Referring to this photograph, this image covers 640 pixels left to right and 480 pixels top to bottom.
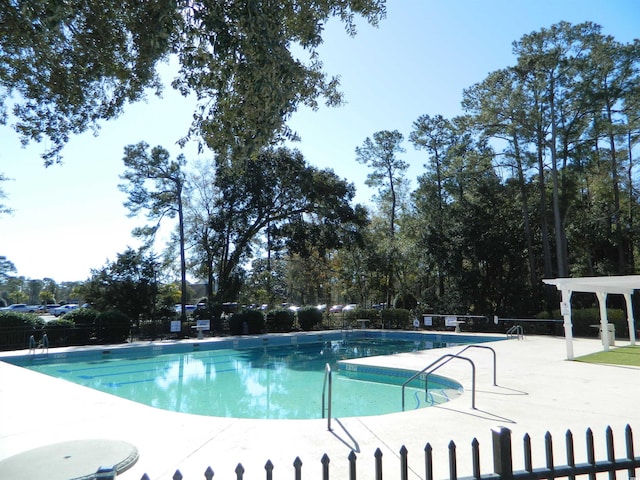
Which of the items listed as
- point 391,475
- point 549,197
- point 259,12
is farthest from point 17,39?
point 549,197

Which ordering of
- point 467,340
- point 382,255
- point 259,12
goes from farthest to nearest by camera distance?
1. point 382,255
2. point 467,340
3. point 259,12

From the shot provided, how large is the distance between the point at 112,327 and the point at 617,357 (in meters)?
18.7

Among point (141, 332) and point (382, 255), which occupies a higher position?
point (382, 255)

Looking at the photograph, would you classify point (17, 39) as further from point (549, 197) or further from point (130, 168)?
point (549, 197)

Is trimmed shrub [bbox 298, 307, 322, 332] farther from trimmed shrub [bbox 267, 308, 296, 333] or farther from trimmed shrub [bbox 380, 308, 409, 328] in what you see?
trimmed shrub [bbox 380, 308, 409, 328]

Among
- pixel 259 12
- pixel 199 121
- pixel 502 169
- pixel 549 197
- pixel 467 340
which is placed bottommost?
pixel 467 340

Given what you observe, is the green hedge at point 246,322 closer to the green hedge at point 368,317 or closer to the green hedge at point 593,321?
the green hedge at point 368,317

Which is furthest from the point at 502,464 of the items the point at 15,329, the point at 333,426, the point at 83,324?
the point at 83,324

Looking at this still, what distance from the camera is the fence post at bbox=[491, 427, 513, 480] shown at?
2389 millimetres

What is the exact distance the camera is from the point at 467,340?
786 inches

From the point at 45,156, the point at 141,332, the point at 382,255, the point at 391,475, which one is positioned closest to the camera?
the point at 391,475

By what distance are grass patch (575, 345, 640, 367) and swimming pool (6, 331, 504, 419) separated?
4.76 m

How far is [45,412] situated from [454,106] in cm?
2532

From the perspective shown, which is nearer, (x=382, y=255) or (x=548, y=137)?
(x=548, y=137)
